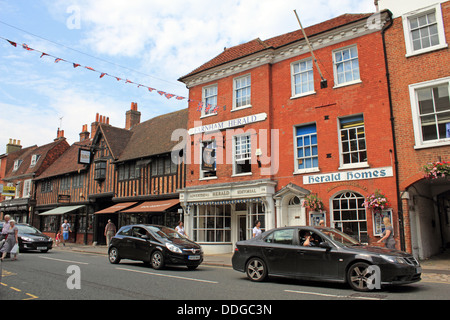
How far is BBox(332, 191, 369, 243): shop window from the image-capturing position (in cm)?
1366

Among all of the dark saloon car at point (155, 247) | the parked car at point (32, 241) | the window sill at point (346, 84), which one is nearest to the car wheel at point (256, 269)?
the dark saloon car at point (155, 247)

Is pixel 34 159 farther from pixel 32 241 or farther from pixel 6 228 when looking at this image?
pixel 6 228

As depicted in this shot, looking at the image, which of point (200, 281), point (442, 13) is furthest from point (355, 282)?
point (442, 13)

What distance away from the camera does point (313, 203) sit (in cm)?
1463

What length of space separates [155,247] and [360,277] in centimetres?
675

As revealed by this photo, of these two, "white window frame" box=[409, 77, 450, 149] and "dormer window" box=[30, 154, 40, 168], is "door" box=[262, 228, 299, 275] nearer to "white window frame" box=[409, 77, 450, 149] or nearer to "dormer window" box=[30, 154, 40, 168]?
"white window frame" box=[409, 77, 450, 149]

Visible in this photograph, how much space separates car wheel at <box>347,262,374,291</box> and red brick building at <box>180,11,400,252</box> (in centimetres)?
581

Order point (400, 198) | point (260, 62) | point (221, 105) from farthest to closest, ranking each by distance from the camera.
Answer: point (221, 105)
point (260, 62)
point (400, 198)

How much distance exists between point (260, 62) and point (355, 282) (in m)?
12.4

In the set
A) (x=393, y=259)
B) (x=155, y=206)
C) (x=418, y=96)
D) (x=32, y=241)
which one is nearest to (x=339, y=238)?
(x=393, y=259)

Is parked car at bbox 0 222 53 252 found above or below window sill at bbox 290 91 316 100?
below

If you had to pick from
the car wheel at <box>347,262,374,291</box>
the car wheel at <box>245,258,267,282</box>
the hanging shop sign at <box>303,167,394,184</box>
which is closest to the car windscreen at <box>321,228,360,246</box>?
the car wheel at <box>347,262,374,291</box>

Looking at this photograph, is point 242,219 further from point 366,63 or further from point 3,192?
point 3,192

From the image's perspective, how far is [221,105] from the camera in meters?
19.1
